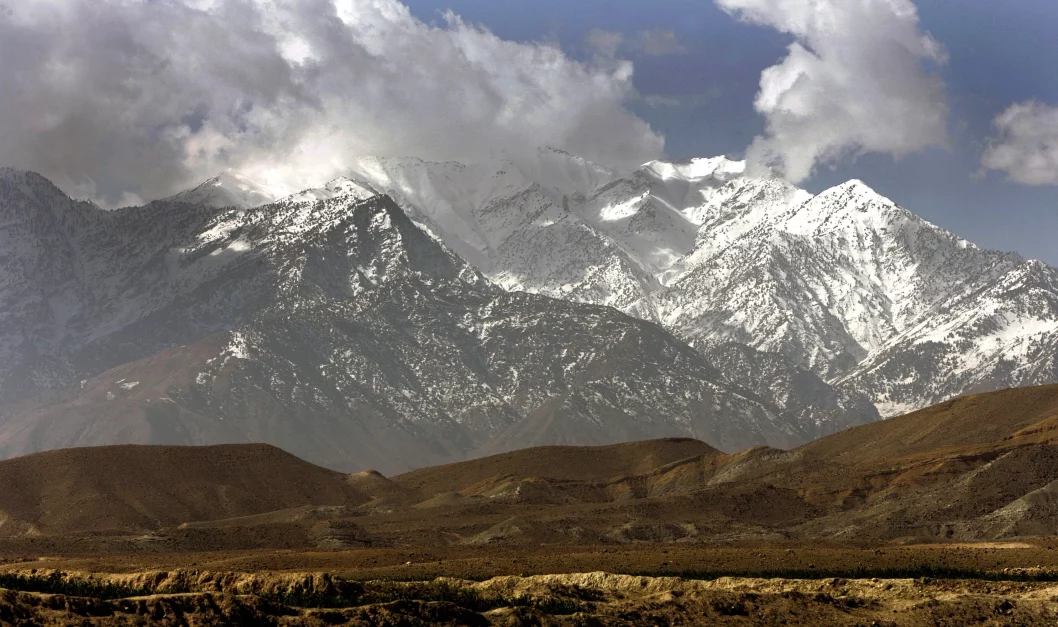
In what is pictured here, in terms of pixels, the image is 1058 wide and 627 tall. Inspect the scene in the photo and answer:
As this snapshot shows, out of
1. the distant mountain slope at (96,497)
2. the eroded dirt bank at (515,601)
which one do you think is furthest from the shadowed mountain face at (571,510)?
the eroded dirt bank at (515,601)

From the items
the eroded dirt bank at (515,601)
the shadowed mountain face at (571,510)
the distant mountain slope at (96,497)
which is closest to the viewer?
the eroded dirt bank at (515,601)

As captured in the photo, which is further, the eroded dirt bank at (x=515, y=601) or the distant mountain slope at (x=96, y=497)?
the distant mountain slope at (x=96, y=497)

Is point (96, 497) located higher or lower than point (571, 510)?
higher

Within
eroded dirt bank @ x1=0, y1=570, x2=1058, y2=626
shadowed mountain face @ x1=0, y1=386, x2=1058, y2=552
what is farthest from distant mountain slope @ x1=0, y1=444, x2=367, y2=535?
eroded dirt bank @ x1=0, y1=570, x2=1058, y2=626

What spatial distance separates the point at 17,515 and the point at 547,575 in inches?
4666

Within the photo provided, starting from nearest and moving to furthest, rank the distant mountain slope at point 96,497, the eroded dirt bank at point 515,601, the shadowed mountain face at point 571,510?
the eroded dirt bank at point 515,601, the shadowed mountain face at point 571,510, the distant mountain slope at point 96,497

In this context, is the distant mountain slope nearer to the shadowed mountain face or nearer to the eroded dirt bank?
the shadowed mountain face

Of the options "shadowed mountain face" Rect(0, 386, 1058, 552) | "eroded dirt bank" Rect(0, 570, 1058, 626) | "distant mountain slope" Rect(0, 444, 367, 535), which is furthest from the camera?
"distant mountain slope" Rect(0, 444, 367, 535)

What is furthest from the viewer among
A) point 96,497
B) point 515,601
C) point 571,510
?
point 96,497

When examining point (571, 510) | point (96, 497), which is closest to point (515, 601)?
point (571, 510)

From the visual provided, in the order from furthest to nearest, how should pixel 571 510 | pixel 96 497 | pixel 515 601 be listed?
1. pixel 96 497
2. pixel 571 510
3. pixel 515 601

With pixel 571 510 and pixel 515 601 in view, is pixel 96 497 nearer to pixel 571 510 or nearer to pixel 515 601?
pixel 571 510

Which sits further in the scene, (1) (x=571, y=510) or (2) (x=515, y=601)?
(1) (x=571, y=510)

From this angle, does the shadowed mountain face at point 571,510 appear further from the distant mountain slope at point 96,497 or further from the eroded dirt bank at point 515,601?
the eroded dirt bank at point 515,601
